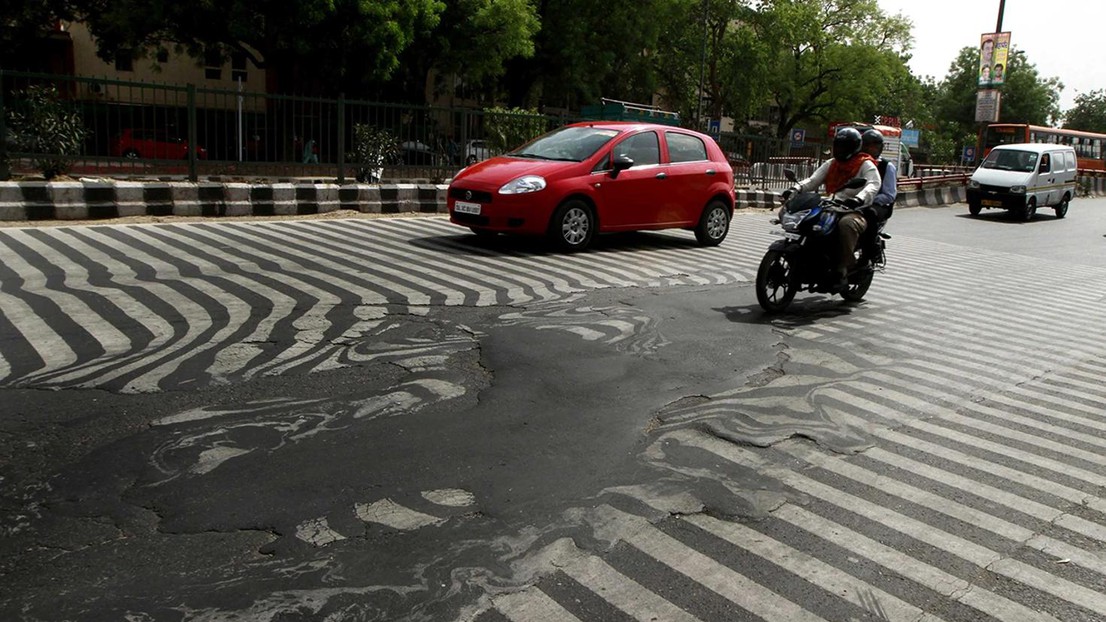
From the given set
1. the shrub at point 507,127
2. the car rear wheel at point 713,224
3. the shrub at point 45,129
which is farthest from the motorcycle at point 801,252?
the shrub at point 45,129

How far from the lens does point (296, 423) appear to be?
4.50 m

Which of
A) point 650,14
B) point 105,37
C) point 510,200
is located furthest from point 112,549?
point 650,14

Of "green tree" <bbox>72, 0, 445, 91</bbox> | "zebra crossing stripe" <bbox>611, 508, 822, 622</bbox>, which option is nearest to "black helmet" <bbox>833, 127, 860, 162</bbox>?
"zebra crossing stripe" <bbox>611, 508, 822, 622</bbox>

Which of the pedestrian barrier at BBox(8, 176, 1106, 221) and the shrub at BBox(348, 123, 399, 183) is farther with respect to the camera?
the shrub at BBox(348, 123, 399, 183)

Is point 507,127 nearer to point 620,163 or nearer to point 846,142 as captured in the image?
point 620,163

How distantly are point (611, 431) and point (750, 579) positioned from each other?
1.59m

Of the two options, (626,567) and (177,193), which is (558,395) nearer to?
(626,567)

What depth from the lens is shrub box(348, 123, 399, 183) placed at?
595 inches

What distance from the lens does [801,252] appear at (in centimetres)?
820

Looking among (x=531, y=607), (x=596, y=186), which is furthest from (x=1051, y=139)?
(x=531, y=607)

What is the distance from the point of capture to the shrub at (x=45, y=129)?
11906mm

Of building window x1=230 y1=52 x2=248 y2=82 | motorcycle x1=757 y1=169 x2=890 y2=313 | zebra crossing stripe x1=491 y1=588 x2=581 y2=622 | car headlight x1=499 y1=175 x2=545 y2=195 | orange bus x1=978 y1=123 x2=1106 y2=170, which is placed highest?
building window x1=230 y1=52 x2=248 y2=82

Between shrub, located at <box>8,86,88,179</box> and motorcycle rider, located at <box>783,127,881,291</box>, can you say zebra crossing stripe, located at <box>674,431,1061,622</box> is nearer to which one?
motorcycle rider, located at <box>783,127,881,291</box>

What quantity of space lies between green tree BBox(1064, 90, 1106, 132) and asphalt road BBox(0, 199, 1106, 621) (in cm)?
10433
